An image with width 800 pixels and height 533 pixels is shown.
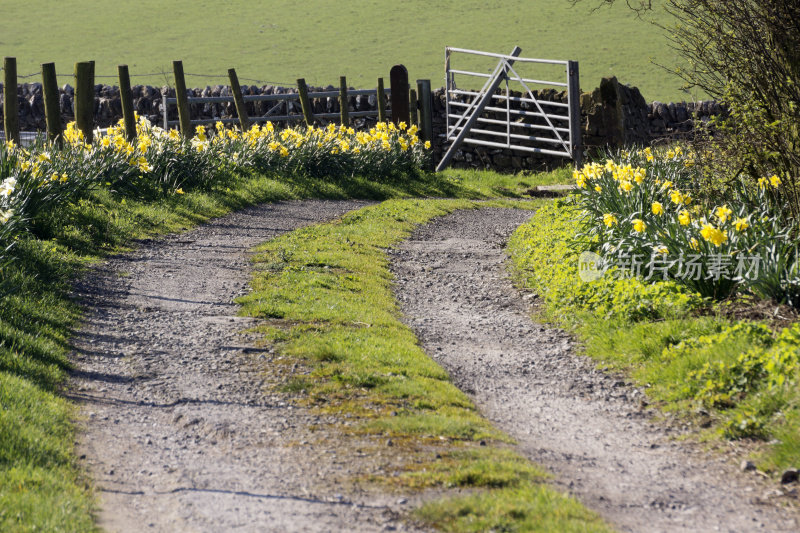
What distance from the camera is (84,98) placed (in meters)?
12.6

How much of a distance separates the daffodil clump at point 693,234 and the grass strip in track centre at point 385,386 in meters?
2.20

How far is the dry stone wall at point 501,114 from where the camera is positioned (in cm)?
1978

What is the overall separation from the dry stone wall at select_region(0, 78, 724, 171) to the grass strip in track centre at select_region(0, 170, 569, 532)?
282 inches

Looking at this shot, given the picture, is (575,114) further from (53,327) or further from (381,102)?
(53,327)

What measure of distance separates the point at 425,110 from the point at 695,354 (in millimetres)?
15605

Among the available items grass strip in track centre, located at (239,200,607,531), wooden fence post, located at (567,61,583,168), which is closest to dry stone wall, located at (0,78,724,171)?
wooden fence post, located at (567,61,583,168)

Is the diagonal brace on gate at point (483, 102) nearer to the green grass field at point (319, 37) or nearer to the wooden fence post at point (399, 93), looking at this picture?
the wooden fence post at point (399, 93)

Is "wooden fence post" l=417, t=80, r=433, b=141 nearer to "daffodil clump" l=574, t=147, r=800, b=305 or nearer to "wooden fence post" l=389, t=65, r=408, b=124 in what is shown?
"wooden fence post" l=389, t=65, r=408, b=124

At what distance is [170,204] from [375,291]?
4.64m

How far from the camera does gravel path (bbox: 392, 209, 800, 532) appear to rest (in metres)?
4.31

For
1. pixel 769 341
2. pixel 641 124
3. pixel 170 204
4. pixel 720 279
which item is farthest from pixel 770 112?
pixel 641 124

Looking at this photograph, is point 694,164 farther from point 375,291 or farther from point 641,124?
Answer: point 641,124

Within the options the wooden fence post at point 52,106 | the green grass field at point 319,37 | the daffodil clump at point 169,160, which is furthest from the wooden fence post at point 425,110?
the green grass field at point 319,37

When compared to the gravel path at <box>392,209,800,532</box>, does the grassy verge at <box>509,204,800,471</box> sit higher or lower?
higher
